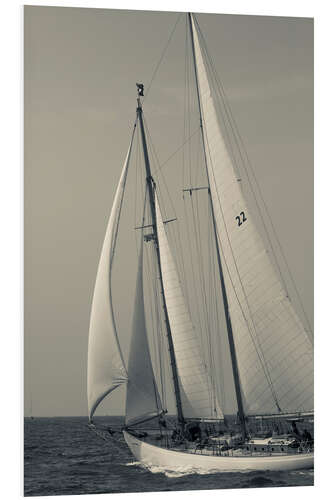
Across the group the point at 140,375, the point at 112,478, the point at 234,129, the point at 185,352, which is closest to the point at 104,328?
the point at 140,375

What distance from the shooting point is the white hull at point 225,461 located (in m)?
11.8

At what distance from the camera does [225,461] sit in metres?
12.0

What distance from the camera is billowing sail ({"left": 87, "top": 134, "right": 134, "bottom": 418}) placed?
12117 millimetres

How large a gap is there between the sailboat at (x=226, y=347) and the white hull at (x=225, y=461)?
0.04 ft

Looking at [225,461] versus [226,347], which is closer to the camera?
[225,461]

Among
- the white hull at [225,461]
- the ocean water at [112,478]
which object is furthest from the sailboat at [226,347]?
the ocean water at [112,478]

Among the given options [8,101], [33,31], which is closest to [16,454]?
[8,101]

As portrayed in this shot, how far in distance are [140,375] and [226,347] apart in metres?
1.29

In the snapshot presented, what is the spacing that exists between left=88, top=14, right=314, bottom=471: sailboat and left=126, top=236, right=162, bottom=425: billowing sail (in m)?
0.01

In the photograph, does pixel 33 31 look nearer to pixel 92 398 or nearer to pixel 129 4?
pixel 129 4

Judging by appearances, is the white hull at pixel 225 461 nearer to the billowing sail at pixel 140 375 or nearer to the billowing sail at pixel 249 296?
the billowing sail at pixel 140 375

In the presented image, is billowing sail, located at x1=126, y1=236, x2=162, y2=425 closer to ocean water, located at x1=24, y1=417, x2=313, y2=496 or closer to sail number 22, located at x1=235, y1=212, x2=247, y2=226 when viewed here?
ocean water, located at x1=24, y1=417, x2=313, y2=496

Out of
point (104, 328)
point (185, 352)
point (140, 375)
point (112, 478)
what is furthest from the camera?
point (185, 352)

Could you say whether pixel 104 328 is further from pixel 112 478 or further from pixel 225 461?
pixel 225 461
